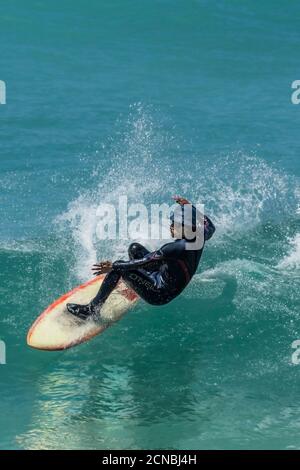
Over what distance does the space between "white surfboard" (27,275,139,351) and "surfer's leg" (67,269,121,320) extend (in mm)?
85

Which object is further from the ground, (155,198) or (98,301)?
(155,198)

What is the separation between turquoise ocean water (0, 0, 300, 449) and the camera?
12109 mm

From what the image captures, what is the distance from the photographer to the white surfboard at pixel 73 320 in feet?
43.4

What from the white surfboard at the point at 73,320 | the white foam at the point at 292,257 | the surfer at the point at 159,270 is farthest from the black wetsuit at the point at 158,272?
the white foam at the point at 292,257

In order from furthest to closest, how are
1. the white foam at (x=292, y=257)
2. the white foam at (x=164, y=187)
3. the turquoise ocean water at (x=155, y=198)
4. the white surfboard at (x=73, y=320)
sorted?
the white foam at (x=164, y=187) < the white foam at (x=292, y=257) < the white surfboard at (x=73, y=320) < the turquoise ocean water at (x=155, y=198)

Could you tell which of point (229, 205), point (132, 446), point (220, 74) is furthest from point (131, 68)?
point (132, 446)

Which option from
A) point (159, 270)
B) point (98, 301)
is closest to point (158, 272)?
point (159, 270)

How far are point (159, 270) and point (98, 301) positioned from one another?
984 mm

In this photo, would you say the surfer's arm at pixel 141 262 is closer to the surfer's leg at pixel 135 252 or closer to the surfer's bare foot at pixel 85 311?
the surfer's leg at pixel 135 252

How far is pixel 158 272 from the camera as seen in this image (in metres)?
13.4

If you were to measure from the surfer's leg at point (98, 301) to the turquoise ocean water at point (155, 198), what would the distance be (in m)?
0.42

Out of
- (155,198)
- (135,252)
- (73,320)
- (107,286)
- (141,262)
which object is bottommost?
(73,320)

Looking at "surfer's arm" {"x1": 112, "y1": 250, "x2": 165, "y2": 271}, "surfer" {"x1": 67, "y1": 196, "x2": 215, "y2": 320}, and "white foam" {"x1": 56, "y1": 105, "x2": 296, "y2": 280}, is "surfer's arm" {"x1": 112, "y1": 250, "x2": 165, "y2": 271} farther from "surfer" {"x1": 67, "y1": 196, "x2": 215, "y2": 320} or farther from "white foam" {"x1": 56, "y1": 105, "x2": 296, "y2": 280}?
"white foam" {"x1": 56, "y1": 105, "x2": 296, "y2": 280}

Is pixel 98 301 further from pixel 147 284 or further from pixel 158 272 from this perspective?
pixel 158 272
